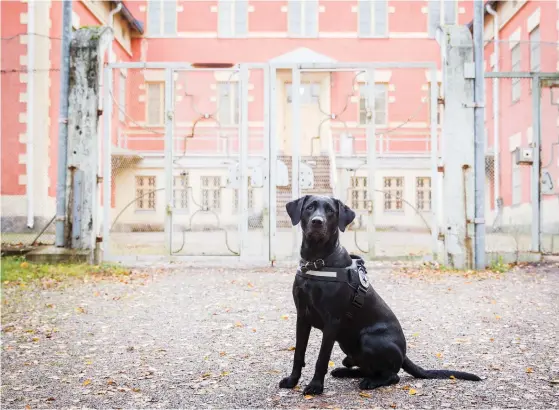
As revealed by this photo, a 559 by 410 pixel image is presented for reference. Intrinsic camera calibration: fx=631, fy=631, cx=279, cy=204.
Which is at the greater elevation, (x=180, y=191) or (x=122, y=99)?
(x=122, y=99)

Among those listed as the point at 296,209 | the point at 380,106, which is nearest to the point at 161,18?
the point at 380,106

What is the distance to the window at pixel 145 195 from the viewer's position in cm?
1039

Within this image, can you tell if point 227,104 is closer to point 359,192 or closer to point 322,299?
point 359,192

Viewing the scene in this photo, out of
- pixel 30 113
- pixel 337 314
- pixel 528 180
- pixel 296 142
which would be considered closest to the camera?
pixel 337 314

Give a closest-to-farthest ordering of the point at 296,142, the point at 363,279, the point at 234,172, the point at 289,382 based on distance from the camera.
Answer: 1. the point at 363,279
2. the point at 289,382
3. the point at 296,142
4. the point at 234,172

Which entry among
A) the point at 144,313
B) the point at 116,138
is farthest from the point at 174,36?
the point at 144,313

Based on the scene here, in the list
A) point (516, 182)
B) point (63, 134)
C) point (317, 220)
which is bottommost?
point (317, 220)

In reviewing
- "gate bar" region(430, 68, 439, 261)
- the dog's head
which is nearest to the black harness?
the dog's head

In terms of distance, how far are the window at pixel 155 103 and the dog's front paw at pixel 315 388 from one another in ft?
24.6

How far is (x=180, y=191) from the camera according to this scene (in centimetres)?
1033

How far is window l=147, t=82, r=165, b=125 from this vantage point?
10.6 meters

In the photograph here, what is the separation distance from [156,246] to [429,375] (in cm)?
702

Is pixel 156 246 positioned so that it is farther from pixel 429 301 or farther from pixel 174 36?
pixel 174 36

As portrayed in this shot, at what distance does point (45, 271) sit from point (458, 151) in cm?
648
